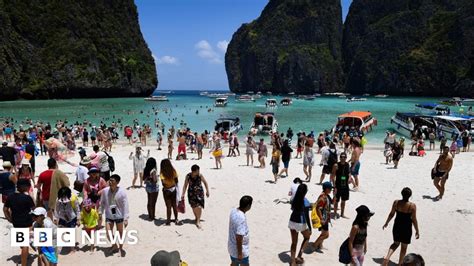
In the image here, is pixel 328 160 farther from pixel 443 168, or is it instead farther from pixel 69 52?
pixel 69 52

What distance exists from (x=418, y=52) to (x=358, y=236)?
183 m

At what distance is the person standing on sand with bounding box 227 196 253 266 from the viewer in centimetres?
578

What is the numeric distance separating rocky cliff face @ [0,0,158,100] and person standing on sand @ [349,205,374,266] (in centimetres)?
9543

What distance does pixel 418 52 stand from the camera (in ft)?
552

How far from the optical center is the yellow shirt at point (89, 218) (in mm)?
7398

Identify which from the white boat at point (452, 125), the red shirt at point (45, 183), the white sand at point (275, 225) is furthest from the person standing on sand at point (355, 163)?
the white boat at point (452, 125)

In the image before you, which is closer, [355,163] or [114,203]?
[114,203]

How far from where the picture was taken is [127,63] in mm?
122562

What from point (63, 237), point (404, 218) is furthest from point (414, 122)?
point (63, 237)

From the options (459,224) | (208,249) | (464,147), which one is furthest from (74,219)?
(464,147)

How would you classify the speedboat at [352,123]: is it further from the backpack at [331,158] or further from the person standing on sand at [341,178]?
the person standing on sand at [341,178]

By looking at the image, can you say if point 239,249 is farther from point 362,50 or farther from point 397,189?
point 362,50

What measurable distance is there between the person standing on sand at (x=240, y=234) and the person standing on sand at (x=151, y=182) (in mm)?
3554

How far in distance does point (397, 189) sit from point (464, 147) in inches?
570
